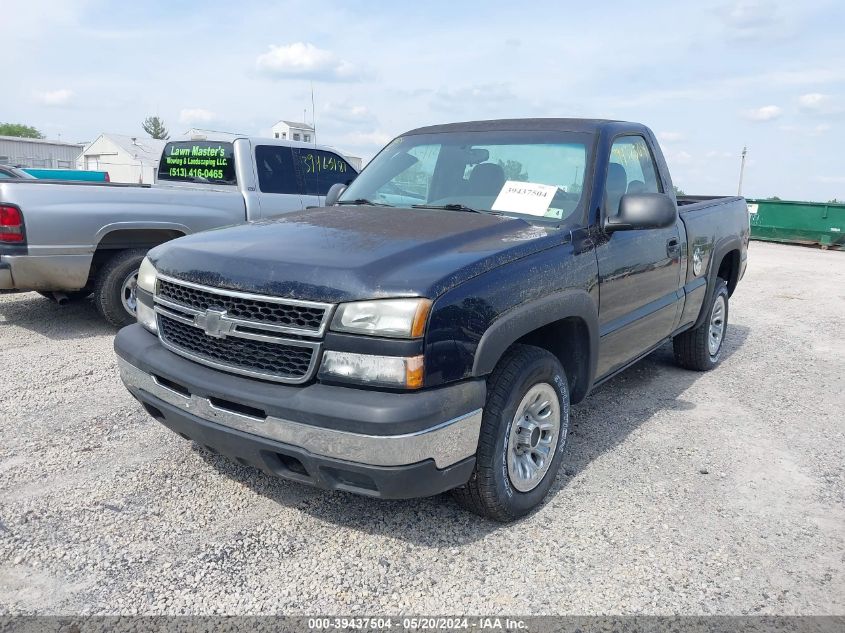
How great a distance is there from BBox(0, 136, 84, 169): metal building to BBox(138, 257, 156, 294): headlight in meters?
52.2

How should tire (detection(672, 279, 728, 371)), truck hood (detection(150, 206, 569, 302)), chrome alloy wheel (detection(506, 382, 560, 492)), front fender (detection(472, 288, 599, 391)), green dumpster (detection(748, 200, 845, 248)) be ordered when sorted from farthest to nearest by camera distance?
green dumpster (detection(748, 200, 845, 248))
tire (detection(672, 279, 728, 371))
chrome alloy wheel (detection(506, 382, 560, 492))
front fender (detection(472, 288, 599, 391))
truck hood (detection(150, 206, 569, 302))

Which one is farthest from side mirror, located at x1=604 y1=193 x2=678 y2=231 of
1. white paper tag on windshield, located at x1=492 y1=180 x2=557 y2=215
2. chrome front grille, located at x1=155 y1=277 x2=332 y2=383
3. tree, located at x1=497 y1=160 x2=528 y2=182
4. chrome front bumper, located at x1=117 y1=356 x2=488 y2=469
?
chrome front grille, located at x1=155 y1=277 x2=332 y2=383

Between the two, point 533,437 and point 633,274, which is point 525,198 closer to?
point 633,274

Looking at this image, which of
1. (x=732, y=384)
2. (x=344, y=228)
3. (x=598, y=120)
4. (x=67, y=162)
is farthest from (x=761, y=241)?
(x=67, y=162)

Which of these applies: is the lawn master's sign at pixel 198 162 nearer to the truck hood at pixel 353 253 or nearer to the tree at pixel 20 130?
the truck hood at pixel 353 253

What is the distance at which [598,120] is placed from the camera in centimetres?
386

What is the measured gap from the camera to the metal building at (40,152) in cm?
4887

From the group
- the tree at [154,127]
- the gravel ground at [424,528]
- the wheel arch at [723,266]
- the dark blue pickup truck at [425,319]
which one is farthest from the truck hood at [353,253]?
the tree at [154,127]

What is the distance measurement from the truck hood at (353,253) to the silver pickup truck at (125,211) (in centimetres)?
278

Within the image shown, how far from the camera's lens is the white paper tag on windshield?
11.2 feet

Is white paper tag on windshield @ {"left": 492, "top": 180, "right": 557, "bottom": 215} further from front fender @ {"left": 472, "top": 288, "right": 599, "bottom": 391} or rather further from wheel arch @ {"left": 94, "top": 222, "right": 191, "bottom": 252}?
wheel arch @ {"left": 94, "top": 222, "right": 191, "bottom": 252}

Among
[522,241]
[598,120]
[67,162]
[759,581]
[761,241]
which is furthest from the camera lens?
[67,162]

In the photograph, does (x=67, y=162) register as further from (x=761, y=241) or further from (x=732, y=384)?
(x=732, y=384)

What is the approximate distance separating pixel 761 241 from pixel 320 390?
70.4ft
